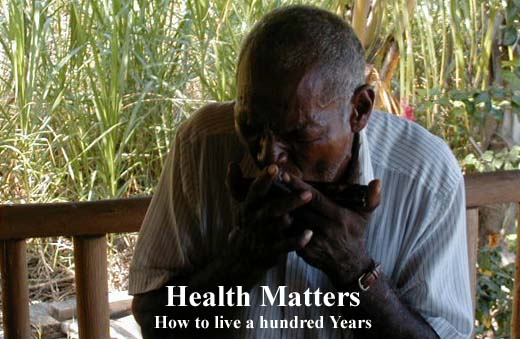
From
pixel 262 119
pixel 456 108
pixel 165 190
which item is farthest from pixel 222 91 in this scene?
pixel 262 119

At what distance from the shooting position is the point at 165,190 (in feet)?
4.67

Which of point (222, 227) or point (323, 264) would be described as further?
point (222, 227)

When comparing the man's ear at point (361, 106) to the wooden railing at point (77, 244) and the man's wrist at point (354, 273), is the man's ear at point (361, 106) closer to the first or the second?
the man's wrist at point (354, 273)

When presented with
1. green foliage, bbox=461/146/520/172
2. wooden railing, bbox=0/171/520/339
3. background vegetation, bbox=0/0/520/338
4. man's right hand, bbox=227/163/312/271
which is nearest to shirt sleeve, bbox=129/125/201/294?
man's right hand, bbox=227/163/312/271

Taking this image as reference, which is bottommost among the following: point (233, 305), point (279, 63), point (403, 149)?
point (233, 305)

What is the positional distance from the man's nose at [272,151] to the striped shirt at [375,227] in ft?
0.56

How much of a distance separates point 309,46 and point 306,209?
243 mm

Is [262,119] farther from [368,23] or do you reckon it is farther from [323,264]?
[368,23]

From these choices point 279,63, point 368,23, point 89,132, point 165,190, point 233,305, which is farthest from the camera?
point 89,132

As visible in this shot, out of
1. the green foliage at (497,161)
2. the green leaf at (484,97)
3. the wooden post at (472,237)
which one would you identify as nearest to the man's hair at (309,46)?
the wooden post at (472,237)

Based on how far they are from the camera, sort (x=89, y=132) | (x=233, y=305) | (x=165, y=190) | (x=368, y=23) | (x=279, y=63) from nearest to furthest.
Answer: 1. (x=279, y=63)
2. (x=233, y=305)
3. (x=165, y=190)
4. (x=368, y=23)
5. (x=89, y=132)

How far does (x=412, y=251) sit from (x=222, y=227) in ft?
1.09

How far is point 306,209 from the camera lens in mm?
1112

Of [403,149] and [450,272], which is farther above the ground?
[403,149]
